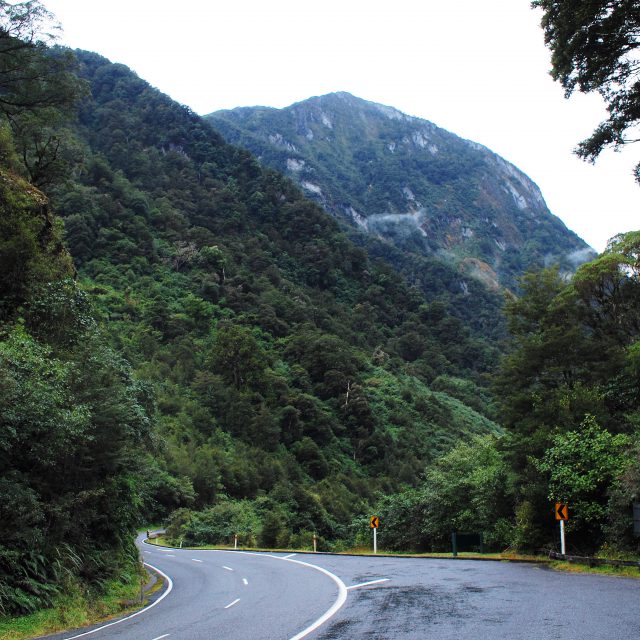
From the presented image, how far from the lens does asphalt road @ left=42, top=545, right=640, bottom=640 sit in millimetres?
7184

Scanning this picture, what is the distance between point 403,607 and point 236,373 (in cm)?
5865

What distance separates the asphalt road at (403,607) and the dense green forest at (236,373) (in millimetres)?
2624

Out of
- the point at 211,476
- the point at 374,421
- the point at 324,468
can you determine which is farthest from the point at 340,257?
the point at 211,476

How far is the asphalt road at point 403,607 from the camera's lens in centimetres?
718

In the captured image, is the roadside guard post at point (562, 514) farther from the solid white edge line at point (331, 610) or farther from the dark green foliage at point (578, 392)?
the solid white edge line at point (331, 610)

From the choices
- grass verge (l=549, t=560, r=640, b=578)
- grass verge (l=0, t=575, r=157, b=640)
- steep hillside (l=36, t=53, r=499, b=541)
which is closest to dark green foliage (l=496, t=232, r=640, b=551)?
grass verge (l=549, t=560, r=640, b=578)

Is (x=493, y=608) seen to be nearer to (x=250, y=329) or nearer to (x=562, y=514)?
(x=562, y=514)

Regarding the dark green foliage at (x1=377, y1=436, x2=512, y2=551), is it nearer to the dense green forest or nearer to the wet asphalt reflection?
the dense green forest

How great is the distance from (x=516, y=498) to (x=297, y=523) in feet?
80.4

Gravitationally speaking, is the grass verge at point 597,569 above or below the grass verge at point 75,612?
above

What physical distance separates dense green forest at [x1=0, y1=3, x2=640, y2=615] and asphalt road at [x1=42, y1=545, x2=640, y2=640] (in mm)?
2624

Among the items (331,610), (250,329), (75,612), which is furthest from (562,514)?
(250,329)

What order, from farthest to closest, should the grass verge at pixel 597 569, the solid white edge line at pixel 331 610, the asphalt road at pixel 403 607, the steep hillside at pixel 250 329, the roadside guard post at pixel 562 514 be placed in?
1. the steep hillside at pixel 250 329
2. the roadside guard post at pixel 562 514
3. the grass verge at pixel 597 569
4. the solid white edge line at pixel 331 610
5. the asphalt road at pixel 403 607

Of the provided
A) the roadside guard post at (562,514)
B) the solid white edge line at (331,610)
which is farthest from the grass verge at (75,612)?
the roadside guard post at (562,514)
